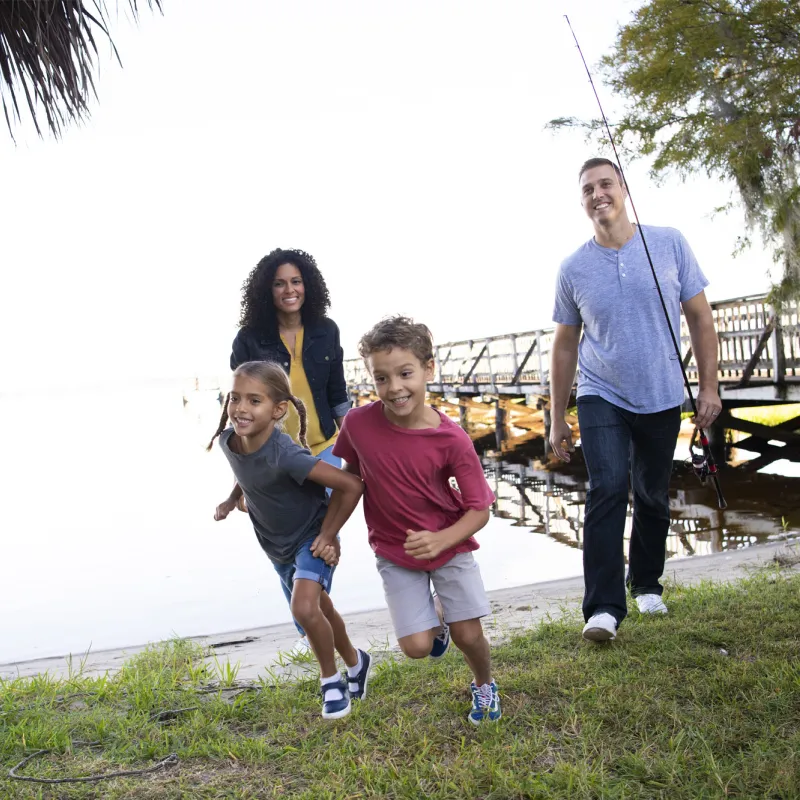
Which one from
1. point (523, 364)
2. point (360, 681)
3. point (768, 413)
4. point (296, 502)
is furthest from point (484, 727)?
point (523, 364)

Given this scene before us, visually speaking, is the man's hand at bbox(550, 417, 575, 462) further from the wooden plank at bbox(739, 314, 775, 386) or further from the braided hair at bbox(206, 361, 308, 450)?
the wooden plank at bbox(739, 314, 775, 386)

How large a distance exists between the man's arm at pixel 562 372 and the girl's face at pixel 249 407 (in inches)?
53.0

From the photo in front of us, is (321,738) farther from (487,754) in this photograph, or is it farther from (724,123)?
(724,123)

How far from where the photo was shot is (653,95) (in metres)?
10.3

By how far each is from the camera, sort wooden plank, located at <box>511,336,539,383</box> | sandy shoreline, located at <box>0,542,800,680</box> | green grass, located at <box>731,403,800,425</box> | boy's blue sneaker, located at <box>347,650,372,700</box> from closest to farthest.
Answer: boy's blue sneaker, located at <box>347,650,372,700</box> → sandy shoreline, located at <box>0,542,800,680</box> → green grass, located at <box>731,403,800,425</box> → wooden plank, located at <box>511,336,539,383</box>

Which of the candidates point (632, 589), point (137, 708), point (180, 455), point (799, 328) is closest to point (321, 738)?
point (137, 708)

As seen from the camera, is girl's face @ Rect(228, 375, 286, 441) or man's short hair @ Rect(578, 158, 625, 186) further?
man's short hair @ Rect(578, 158, 625, 186)

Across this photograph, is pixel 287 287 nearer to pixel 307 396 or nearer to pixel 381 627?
pixel 307 396

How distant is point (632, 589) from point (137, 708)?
229 centimetres

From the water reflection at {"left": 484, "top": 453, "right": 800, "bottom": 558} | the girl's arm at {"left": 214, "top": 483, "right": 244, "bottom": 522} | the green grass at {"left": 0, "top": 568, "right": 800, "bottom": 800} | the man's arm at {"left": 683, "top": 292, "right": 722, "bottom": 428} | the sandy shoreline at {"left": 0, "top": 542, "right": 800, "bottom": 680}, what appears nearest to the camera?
the green grass at {"left": 0, "top": 568, "right": 800, "bottom": 800}

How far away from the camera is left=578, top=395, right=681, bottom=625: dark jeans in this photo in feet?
11.7

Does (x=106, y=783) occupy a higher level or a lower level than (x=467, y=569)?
lower

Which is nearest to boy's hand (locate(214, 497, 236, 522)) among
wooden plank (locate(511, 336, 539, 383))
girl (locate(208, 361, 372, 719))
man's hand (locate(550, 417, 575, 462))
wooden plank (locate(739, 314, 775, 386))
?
girl (locate(208, 361, 372, 719))

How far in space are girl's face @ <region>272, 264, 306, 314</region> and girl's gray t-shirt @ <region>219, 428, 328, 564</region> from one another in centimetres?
89
